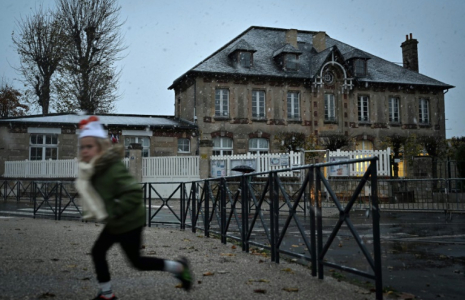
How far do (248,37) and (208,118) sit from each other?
7.99 meters

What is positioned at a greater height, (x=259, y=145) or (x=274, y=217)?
(x=259, y=145)

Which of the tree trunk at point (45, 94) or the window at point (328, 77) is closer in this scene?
the window at point (328, 77)

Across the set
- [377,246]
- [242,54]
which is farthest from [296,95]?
[377,246]

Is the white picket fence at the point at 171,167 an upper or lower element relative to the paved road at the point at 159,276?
upper

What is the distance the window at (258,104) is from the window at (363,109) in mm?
6891

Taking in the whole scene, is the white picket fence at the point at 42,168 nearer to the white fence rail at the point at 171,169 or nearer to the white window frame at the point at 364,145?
the white fence rail at the point at 171,169

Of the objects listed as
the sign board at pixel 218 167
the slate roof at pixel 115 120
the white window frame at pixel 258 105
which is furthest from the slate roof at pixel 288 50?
the sign board at pixel 218 167

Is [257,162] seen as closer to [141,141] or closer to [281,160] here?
[281,160]

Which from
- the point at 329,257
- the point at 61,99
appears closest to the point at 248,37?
the point at 61,99

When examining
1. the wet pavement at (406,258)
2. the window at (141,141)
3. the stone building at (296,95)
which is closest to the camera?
the wet pavement at (406,258)

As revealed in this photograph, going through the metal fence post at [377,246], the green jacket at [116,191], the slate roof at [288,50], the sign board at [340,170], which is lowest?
the metal fence post at [377,246]

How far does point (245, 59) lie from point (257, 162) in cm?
978

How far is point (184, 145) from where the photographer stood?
3084cm

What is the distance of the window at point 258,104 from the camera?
106 ft
